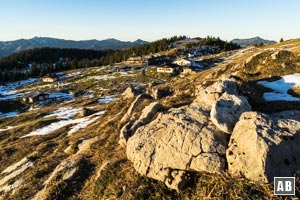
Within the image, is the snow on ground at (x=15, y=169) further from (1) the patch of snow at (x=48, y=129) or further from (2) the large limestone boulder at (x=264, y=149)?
(2) the large limestone boulder at (x=264, y=149)

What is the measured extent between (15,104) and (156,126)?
118352 millimetres

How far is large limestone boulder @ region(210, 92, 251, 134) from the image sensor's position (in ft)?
48.5

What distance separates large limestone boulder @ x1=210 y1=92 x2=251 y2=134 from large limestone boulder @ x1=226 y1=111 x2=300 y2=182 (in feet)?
4.14

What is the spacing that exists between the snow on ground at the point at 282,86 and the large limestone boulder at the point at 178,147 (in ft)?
24.0

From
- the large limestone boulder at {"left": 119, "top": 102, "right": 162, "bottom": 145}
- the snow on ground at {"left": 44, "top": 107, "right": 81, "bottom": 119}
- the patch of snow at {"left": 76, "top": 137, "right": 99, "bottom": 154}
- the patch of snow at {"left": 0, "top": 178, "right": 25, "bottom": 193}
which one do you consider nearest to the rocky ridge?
the large limestone boulder at {"left": 119, "top": 102, "right": 162, "bottom": 145}

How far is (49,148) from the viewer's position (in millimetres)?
30062

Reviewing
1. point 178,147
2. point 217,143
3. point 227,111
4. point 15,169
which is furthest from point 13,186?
point 227,111

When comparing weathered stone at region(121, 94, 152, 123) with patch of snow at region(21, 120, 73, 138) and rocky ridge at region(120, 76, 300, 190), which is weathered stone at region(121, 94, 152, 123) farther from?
patch of snow at region(21, 120, 73, 138)

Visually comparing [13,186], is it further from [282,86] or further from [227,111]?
[282,86]

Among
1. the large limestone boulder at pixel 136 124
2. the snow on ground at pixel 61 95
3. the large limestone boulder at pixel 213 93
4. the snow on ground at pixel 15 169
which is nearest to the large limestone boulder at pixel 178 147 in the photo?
the large limestone boulder at pixel 213 93

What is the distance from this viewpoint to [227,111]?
1531 centimetres

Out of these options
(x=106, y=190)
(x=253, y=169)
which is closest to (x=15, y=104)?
(x=106, y=190)

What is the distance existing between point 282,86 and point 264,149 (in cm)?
1306

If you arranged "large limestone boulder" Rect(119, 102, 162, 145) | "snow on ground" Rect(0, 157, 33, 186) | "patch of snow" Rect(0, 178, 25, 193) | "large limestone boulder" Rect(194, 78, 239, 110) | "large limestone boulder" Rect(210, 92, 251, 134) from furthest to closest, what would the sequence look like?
"snow on ground" Rect(0, 157, 33, 186)
"large limestone boulder" Rect(119, 102, 162, 145)
"patch of snow" Rect(0, 178, 25, 193)
"large limestone boulder" Rect(194, 78, 239, 110)
"large limestone boulder" Rect(210, 92, 251, 134)
